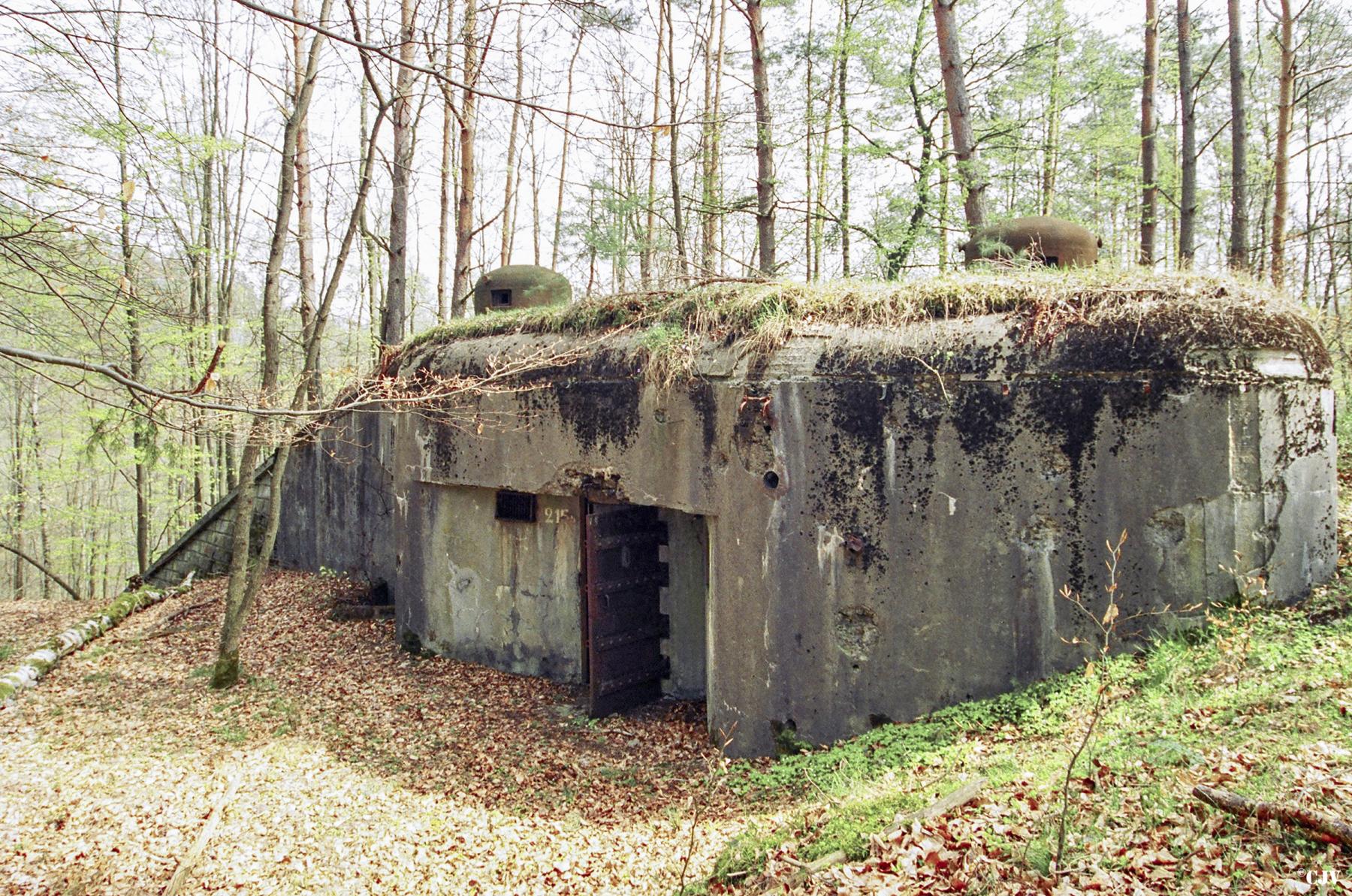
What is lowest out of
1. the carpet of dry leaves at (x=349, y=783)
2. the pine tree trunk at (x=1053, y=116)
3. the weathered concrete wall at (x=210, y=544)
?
the carpet of dry leaves at (x=349, y=783)

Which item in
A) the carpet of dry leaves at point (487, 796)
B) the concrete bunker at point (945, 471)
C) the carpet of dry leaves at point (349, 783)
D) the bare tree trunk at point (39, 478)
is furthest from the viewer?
the bare tree trunk at point (39, 478)

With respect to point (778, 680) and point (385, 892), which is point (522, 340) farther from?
point (385, 892)

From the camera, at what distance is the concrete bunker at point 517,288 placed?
9469 mm

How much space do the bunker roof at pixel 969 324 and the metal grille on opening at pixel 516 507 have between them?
1.63m

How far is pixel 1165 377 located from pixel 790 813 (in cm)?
334

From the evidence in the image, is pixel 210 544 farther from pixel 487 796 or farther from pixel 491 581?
pixel 487 796

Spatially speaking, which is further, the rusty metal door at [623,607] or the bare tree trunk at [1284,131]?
the bare tree trunk at [1284,131]

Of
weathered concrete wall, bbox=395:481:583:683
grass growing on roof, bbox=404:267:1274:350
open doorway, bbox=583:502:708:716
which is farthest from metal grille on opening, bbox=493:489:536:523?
grass growing on roof, bbox=404:267:1274:350

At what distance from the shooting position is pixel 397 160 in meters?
10.5

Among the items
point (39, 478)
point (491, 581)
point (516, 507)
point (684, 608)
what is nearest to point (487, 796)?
point (684, 608)

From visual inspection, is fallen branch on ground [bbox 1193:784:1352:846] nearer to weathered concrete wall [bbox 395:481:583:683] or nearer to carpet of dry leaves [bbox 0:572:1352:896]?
carpet of dry leaves [bbox 0:572:1352:896]

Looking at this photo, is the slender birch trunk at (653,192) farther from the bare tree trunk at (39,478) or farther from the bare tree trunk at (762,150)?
the bare tree trunk at (39,478)

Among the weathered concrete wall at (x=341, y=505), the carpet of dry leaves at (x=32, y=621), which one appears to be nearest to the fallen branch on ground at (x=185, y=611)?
the carpet of dry leaves at (x=32, y=621)

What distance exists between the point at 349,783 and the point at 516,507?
285 cm
